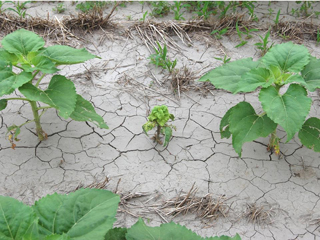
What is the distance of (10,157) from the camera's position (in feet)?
12.0

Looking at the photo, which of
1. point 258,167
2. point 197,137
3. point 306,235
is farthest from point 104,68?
point 306,235

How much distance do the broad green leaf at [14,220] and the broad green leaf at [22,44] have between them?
1846mm

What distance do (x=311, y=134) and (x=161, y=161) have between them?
1.25 meters

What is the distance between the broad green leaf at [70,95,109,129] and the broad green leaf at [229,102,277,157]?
3.31 feet

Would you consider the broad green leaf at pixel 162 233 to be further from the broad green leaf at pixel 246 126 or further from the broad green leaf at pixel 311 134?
the broad green leaf at pixel 311 134

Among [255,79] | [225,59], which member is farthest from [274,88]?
[225,59]

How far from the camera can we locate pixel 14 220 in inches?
70.0

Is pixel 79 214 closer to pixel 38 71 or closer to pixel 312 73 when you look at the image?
pixel 38 71

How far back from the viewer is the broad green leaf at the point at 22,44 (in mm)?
3389

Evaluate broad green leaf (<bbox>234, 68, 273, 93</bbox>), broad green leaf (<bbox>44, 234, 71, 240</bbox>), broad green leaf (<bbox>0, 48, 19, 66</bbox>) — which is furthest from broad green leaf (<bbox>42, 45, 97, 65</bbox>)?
broad green leaf (<bbox>44, 234, 71, 240</bbox>)

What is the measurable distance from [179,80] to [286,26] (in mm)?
1627

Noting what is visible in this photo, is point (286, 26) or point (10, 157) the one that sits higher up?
point (286, 26)

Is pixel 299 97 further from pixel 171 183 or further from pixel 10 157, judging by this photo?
pixel 10 157

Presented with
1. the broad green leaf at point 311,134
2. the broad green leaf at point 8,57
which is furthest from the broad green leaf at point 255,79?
the broad green leaf at point 8,57
